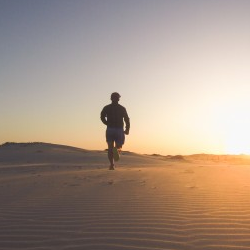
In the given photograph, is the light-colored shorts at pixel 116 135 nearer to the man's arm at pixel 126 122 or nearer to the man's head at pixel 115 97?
the man's arm at pixel 126 122

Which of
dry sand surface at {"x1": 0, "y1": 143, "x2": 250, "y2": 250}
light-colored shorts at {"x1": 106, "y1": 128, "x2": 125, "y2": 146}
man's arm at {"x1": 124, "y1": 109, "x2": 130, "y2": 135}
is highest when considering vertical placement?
man's arm at {"x1": 124, "y1": 109, "x2": 130, "y2": 135}

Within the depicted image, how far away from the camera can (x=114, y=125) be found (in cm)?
1095

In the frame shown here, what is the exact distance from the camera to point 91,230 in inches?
157

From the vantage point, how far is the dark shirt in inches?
431

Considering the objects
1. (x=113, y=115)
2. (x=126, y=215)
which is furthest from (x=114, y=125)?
(x=126, y=215)

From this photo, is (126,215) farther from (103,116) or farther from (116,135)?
(103,116)

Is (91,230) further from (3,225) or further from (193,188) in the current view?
(193,188)

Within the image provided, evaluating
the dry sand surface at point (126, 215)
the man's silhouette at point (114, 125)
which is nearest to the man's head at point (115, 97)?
the man's silhouette at point (114, 125)

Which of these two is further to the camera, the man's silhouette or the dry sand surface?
the man's silhouette

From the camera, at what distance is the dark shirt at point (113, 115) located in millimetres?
10953

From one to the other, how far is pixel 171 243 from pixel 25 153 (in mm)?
18387

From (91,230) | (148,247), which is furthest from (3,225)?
(148,247)

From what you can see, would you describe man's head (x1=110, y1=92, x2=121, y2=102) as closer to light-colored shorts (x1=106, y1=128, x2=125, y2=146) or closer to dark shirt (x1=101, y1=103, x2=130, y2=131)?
dark shirt (x1=101, y1=103, x2=130, y2=131)

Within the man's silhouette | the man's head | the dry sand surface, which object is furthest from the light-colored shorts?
the dry sand surface
